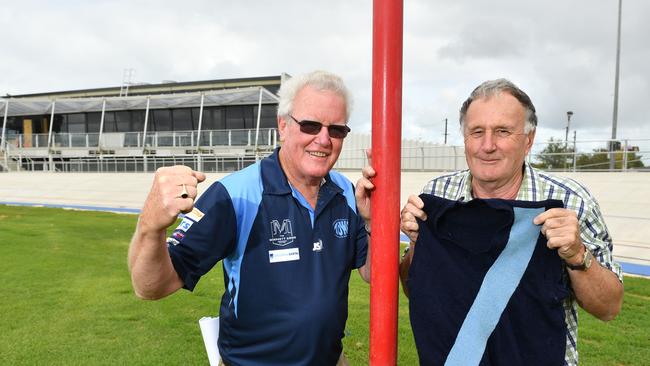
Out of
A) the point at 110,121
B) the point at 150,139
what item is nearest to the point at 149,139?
the point at 150,139

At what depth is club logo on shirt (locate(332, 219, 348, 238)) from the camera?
2186 millimetres

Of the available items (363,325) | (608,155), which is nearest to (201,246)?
(363,325)

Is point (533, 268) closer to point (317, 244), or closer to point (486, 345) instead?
point (486, 345)

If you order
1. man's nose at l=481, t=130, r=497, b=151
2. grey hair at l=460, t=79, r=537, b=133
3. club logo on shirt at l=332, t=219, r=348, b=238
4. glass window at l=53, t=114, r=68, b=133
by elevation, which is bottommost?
club logo on shirt at l=332, t=219, r=348, b=238

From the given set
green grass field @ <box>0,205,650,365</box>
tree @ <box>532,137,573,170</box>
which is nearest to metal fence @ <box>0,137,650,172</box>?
tree @ <box>532,137,573,170</box>

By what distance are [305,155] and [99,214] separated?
1538 cm

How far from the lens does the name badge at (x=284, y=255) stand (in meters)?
2.01

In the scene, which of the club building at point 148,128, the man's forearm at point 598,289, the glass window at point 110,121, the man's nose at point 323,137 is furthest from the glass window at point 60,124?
the man's forearm at point 598,289

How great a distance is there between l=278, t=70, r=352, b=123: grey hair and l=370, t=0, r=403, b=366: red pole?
0.57 metres

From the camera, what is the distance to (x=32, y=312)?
5473 millimetres

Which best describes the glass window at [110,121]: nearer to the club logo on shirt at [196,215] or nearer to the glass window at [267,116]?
the glass window at [267,116]

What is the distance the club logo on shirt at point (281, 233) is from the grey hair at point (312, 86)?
494mm

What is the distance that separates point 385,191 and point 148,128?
1302 inches

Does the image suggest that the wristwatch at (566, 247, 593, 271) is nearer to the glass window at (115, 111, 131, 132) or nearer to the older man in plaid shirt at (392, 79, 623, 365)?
the older man in plaid shirt at (392, 79, 623, 365)
